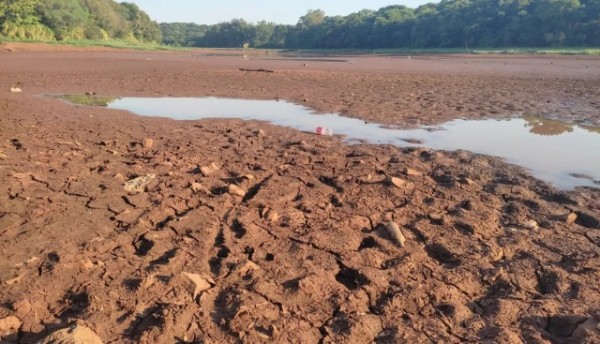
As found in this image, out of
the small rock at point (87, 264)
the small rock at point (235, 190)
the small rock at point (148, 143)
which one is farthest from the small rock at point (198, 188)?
the small rock at point (148, 143)

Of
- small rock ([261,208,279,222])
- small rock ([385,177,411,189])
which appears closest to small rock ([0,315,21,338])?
small rock ([261,208,279,222])

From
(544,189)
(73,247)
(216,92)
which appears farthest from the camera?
(216,92)

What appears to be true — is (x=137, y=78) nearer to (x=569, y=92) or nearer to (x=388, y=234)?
(x=569, y=92)

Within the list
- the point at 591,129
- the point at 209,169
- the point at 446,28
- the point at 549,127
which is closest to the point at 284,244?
the point at 209,169

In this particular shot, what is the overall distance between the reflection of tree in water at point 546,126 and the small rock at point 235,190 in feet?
20.5

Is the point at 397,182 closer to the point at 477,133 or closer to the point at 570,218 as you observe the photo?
the point at 570,218

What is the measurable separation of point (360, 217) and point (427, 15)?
68.7 meters

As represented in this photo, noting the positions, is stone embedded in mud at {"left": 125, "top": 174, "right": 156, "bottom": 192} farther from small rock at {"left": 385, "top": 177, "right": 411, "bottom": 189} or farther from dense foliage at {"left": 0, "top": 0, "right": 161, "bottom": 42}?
dense foliage at {"left": 0, "top": 0, "right": 161, "bottom": 42}

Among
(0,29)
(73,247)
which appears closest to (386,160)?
(73,247)

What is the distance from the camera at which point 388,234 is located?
152 inches

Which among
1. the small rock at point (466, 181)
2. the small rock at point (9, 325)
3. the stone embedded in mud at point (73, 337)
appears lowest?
the small rock at point (9, 325)

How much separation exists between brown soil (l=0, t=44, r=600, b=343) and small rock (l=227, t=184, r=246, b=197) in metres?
0.01

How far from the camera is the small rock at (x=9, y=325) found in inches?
98.3

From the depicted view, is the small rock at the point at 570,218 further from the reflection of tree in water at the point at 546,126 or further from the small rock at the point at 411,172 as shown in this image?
the reflection of tree in water at the point at 546,126
